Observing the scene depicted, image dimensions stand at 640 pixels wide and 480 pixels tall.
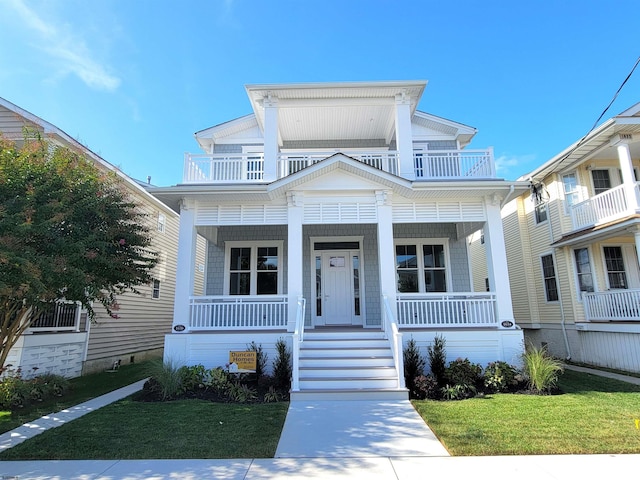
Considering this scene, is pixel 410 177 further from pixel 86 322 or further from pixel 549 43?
pixel 86 322

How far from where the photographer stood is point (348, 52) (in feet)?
43.5

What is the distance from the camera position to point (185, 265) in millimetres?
8844

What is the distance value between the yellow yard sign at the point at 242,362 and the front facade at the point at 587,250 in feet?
31.4

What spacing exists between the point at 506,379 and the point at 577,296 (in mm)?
5980

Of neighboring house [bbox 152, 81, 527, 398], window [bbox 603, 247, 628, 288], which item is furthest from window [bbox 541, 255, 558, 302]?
neighboring house [bbox 152, 81, 527, 398]

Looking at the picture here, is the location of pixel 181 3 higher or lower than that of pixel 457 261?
higher

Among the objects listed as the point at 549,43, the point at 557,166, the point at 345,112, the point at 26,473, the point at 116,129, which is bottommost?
the point at 26,473

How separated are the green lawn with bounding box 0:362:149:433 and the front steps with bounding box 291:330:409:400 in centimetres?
425

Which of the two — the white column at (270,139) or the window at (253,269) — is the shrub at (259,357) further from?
the white column at (270,139)

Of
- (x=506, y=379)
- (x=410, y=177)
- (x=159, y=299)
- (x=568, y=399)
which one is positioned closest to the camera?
(x=568, y=399)

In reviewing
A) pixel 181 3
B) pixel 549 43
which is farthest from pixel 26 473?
pixel 549 43

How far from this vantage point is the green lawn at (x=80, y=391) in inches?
233

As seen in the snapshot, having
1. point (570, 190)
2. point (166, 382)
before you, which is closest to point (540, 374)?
point (166, 382)

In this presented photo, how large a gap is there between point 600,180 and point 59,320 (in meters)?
16.2
